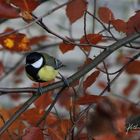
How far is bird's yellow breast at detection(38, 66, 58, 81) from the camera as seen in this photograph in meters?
1.41

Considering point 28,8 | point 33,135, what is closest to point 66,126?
point 33,135

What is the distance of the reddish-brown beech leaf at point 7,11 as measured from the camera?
39.0 inches

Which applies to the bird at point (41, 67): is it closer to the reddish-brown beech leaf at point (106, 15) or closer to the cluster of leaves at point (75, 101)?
the cluster of leaves at point (75, 101)

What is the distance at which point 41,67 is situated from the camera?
60.5 inches

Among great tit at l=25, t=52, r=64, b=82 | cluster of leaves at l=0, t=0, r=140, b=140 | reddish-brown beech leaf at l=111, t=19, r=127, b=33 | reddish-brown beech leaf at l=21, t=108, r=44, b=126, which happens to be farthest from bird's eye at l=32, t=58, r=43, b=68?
reddish-brown beech leaf at l=111, t=19, r=127, b=33

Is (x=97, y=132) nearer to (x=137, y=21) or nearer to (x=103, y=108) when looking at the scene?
(x=103, y=108)

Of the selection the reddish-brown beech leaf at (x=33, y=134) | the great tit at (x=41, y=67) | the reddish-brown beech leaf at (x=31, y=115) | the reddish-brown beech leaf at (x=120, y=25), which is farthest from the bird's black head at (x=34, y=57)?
the reddish-brown beech leaf at (x=33, y=134)

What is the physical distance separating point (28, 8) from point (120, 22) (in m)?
0.26

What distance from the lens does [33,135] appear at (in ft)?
3.15

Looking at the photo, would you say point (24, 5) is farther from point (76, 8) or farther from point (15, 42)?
point (15, 42)

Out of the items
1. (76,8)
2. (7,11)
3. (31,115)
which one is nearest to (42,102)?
(31,115)

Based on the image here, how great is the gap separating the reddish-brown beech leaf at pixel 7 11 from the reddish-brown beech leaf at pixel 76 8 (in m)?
0.22

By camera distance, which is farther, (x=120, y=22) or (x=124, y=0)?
(x=124, y=0)

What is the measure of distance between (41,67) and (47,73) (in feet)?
0.38
